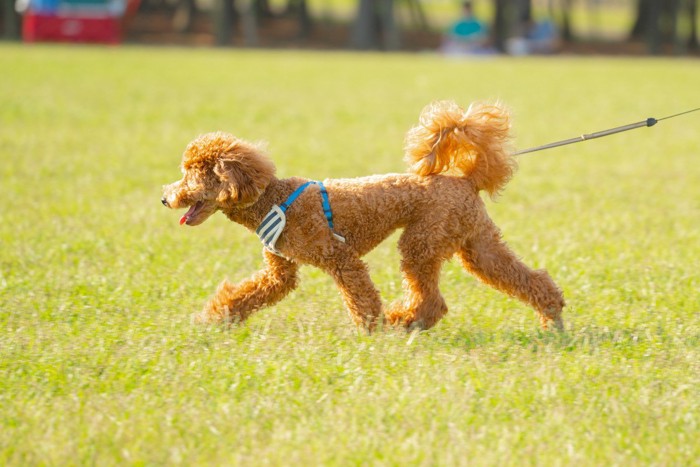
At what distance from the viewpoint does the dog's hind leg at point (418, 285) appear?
5.34m

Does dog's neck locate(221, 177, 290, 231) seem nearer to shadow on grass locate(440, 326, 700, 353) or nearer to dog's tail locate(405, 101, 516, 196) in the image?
dog's tail locate(405, 101, 516, 196)

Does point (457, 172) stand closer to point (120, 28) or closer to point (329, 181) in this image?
point (329, 181)

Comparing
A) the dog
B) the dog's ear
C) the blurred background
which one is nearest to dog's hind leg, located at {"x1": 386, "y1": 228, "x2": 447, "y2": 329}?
the dog

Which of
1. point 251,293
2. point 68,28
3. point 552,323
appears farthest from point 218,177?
point 68,28

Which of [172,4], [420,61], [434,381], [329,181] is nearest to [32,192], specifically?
[329,181]

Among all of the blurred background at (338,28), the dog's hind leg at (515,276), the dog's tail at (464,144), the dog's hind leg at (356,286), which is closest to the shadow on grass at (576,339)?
the dog's hind leg at (515,276)

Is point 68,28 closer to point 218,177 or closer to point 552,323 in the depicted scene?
point 218,177

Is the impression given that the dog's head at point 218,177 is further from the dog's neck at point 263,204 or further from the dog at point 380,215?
the dog's neck at point 263,204

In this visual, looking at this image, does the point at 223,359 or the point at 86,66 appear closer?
the point at 223,359

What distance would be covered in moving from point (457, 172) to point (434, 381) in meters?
1.44

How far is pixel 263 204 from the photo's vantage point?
5.32m

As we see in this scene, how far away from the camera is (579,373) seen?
479cm

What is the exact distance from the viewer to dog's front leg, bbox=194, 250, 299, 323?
18.4 feet

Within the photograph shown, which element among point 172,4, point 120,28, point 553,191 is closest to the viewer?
point 553,191
